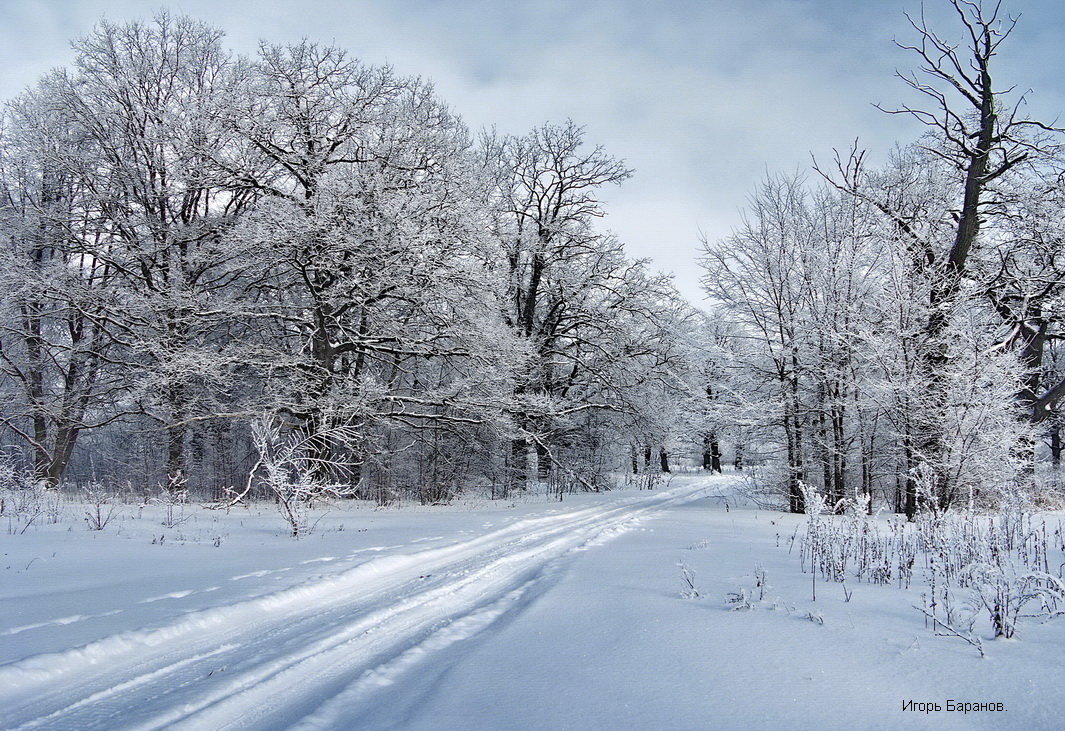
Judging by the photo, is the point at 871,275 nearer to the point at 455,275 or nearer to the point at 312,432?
the point at 455,275

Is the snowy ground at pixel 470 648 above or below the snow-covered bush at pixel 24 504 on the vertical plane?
below

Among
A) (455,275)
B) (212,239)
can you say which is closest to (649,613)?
(455,275)

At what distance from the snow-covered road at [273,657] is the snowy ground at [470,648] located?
16 mm

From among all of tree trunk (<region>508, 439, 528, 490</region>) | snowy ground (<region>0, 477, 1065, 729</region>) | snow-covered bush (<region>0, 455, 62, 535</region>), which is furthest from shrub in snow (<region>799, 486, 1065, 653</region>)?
tree trunk (<region>508, 439, 528, 490</region>)

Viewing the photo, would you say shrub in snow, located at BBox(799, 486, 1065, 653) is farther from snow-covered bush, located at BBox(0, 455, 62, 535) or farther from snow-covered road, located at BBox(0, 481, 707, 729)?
snow-covered bush, located at BBox(0, 455, 62, 535)

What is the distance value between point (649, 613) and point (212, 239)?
1614 cm

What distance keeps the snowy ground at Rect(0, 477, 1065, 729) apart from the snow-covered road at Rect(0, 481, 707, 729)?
0.02m

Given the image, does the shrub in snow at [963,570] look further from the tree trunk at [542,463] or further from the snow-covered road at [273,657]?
the tree trunk at [542,463]

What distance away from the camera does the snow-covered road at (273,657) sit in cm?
296

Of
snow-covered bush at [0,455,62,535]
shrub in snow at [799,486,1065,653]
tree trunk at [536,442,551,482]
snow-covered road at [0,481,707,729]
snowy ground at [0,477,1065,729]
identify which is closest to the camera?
snowy ground at [0,477,1065,729]

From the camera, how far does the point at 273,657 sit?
12.1 feet

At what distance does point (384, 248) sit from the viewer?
13352 millimetres

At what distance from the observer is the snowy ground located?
9.35 feet

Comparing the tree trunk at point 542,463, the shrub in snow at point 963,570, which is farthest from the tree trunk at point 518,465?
the shrub in snow at point 963,570
